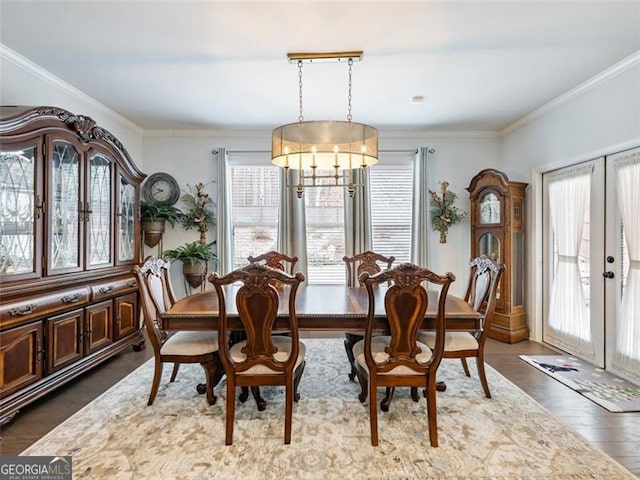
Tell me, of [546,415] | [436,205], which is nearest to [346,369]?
[546,415]

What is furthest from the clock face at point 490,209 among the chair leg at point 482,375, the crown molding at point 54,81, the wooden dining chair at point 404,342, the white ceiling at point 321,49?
the crown molding at point 54,81

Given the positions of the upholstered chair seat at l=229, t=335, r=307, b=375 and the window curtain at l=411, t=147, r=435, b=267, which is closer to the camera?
the upholstered chair seat at l=229, t=335, r=307, b=375

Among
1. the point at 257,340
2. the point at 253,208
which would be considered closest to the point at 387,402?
the point at 257,340

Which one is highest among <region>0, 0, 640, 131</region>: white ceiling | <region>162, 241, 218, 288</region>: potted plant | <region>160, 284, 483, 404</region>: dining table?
<region>0, 0, 640, 131</region>: white ceiling

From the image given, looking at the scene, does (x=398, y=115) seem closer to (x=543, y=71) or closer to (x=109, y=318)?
(x=543, y=71)

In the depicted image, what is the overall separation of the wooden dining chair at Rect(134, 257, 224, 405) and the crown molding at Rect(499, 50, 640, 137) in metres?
4.00

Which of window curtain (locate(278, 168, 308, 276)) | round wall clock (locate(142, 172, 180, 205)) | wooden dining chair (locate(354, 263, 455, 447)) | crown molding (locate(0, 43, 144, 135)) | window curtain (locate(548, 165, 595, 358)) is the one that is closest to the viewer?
wooden dining chair (locate(354, 263, 455, 447))

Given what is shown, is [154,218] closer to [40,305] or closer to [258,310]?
[40,305]

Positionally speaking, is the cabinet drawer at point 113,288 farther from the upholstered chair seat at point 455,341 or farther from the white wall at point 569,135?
the white wall at point 569,135

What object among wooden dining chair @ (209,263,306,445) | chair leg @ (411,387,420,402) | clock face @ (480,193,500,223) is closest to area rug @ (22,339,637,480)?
chair leg @ (411,387,420,402)

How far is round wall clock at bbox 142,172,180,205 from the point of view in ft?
15.4

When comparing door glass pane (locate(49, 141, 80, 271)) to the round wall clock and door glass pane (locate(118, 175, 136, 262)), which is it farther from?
the round wall clock

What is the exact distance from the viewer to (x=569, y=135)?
3498 mm

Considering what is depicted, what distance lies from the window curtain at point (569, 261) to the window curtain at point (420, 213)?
4.70ft
